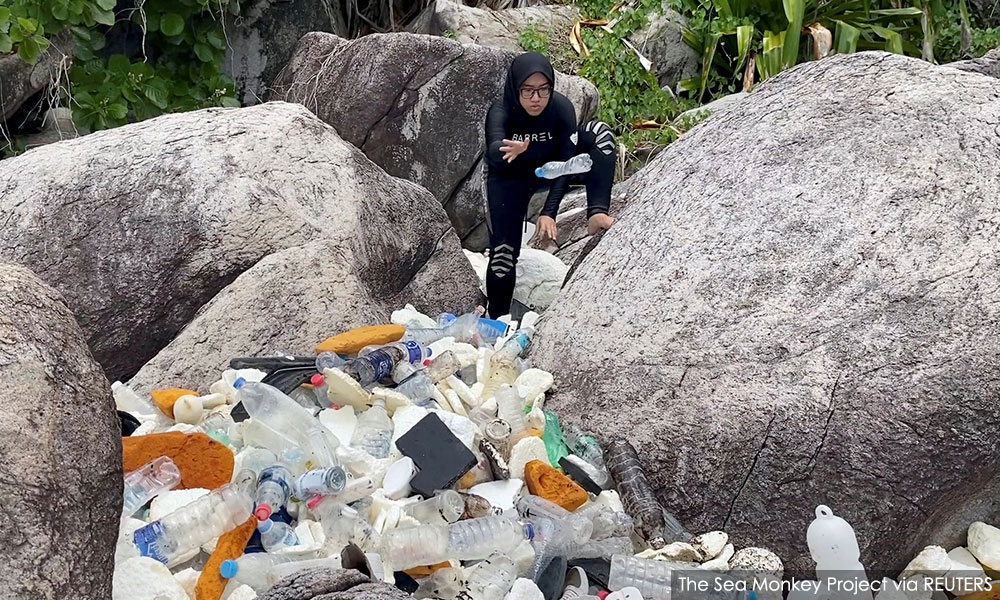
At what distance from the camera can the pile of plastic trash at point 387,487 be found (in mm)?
2721

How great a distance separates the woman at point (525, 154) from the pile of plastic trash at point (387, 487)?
1.57 meters

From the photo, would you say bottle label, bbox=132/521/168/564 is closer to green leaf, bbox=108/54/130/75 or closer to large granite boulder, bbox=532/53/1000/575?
large granite boulder, bbox=532/53/1000/575

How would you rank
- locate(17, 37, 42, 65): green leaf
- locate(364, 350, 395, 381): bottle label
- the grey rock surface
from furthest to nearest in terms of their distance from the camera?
the grey rock surface, locate(17, 37, 42, 65): green leaf, locate(364, 350, 395, 381): bottle label

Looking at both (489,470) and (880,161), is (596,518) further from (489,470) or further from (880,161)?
(880,161)

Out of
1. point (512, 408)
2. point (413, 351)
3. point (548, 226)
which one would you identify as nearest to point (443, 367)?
point (413, 351)

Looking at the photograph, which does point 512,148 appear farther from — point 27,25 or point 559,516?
point 27,25

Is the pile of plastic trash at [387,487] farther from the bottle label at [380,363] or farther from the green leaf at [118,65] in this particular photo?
the green leaf at [118,65]

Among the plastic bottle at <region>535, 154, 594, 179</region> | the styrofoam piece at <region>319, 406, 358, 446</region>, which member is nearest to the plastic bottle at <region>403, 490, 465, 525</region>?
the styrofoam piece at <region>319, 406, 358, 446</region>

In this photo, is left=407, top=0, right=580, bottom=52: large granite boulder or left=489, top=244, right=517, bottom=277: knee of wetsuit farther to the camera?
left=407, top=0, right=580, bottom=52: large granite boulder

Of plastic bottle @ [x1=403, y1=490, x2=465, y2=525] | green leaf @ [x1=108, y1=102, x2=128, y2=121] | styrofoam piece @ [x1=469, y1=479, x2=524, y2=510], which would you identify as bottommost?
styrofoam piece @ [x1=469, y1=479, x2=524, y2=510]

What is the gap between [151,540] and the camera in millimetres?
2730

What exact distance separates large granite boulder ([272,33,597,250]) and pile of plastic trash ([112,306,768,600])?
4256 mm

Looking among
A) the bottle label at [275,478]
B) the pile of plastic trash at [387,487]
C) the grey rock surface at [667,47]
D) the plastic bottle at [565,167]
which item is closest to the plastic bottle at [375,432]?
the pile of plastic trash at [387,487]

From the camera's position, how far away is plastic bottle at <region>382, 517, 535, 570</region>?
8.98 feet
